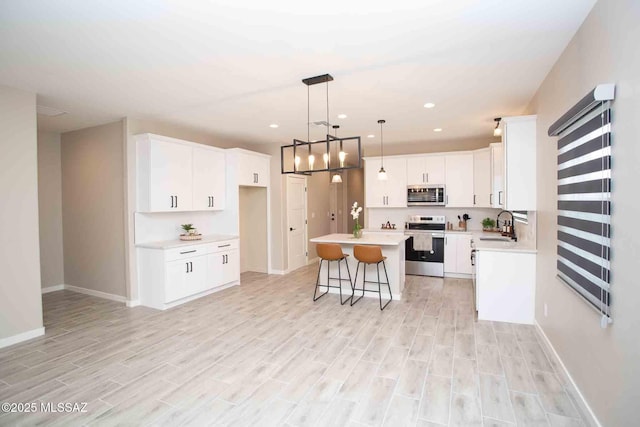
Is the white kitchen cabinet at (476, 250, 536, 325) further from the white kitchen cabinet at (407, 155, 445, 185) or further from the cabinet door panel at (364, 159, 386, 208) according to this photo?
the cabinet door panel at (364, 159, 386, 208)

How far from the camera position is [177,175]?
5.00 metres

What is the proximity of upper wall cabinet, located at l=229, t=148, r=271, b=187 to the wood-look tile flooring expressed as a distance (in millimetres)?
2531

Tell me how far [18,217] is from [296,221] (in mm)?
4566

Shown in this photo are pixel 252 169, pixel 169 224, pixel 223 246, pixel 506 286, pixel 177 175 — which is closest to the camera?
pixel 506 286

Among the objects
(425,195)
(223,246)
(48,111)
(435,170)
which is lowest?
(223,246)

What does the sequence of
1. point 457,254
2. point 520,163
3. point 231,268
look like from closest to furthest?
point 520,163 < point 231,268 < point 457,254

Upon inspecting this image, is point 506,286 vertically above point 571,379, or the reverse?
point 506,286

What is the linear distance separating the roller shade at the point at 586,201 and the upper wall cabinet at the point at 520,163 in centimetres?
98

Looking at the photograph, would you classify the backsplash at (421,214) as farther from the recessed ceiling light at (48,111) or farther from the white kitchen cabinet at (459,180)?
the recessed ceiling light at (48,111)

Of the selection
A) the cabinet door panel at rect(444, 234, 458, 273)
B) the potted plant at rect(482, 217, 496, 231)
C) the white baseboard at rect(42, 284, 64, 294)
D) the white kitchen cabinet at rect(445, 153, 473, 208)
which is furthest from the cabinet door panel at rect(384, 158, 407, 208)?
the white baseboard at rect(42, 284, 64, 294)

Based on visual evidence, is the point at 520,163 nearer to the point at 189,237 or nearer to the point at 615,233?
the point at 615,233

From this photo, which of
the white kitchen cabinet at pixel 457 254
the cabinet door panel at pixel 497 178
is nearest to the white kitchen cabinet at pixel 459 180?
the white kitchen cabinet at pixel 457 254

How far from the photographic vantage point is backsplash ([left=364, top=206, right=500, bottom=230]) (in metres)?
6.44

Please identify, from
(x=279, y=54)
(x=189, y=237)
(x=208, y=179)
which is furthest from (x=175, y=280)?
(x=279, y=54)
